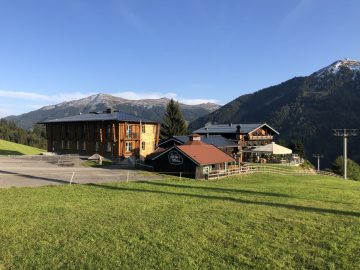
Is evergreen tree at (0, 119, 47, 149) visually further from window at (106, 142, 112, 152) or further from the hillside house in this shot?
window at (106, 142, 112, 152)

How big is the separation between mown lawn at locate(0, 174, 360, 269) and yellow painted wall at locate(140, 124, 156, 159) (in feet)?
126

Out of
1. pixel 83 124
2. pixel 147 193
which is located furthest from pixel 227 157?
pixel 83 124

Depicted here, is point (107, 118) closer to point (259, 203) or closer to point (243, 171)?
point (243, 171)

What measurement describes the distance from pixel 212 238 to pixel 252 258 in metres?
2.38

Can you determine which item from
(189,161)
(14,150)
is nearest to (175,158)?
(189,161)

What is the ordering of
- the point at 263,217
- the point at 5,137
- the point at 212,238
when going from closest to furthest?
the point at 212,238
the point at 263,217
the point at 5,137

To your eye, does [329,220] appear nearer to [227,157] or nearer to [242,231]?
[242,231]

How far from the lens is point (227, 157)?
151 feet

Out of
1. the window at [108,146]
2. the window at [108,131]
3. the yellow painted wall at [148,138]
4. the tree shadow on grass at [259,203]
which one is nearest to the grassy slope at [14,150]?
the window at [108,146]

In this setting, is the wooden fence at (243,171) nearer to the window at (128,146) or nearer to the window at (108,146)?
the window at (128,146)

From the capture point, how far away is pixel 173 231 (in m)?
14.5

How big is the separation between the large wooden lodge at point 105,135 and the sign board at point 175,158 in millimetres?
17392

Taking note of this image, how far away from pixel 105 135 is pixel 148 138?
28.1 ft

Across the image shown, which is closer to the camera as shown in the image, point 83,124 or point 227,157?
point 227,157
